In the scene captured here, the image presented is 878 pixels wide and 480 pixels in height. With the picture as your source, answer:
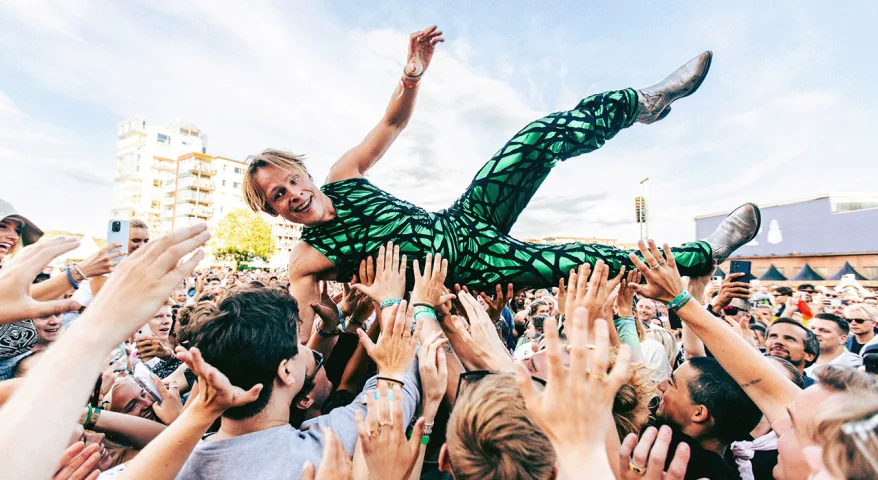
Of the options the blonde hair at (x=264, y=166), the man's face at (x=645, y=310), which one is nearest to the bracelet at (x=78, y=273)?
the blonde hair at (x=264, y=166)

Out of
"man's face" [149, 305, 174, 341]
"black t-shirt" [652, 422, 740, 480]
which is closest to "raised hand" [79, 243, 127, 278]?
"man's face" [149, 305, 174, 341]

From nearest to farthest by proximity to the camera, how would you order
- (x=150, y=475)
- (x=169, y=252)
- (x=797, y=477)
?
(x=169, y=252), (x=150, y=475), (x=797, y=477)

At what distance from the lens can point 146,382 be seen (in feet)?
9.15

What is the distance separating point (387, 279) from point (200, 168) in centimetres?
6260

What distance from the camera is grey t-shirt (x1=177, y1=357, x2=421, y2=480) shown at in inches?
54.2

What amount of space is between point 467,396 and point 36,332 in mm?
2419

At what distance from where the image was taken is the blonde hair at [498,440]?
3.72 ft

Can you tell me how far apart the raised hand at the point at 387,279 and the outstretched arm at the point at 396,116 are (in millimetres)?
817

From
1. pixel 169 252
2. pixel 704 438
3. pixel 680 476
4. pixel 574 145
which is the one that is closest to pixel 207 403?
pixel 169 252

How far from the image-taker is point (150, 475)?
1227 mm

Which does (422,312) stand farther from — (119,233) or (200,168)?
(200,168)

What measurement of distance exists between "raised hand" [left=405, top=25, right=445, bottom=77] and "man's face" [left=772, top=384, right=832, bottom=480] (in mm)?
2558

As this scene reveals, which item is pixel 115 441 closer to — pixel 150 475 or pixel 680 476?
pixel 150 475

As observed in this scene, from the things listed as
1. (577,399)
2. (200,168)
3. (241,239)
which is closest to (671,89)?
(577,399)
